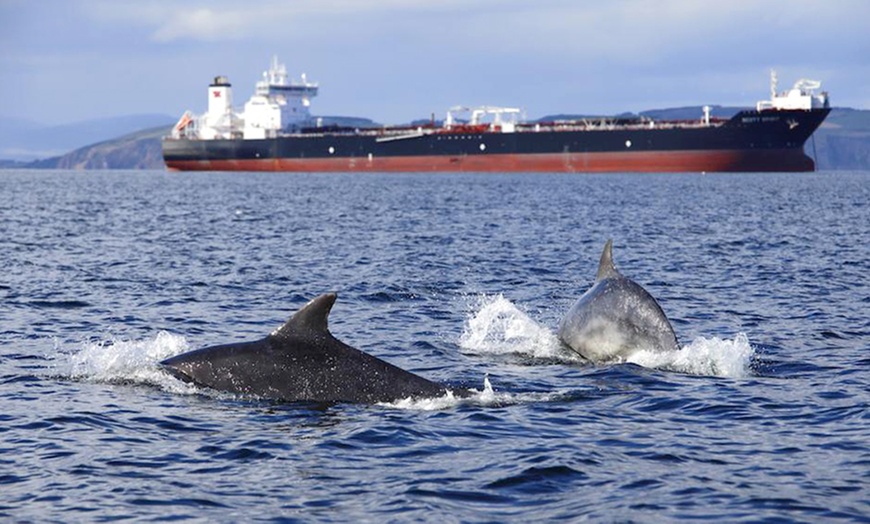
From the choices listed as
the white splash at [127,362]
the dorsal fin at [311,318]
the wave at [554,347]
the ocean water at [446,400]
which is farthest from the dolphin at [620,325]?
the white splash at [127,362]

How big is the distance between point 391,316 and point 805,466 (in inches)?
473

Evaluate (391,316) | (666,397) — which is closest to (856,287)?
(391,316)

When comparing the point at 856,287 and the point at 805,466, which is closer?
A: the point at 805,466

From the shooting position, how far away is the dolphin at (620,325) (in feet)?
58.1

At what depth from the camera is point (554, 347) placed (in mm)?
18875

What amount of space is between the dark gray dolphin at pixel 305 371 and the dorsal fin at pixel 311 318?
0.05 feet

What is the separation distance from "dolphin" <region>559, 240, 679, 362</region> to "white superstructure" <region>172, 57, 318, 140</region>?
131997 millimetres

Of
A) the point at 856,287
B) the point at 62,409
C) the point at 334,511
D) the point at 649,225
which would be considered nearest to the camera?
the point at 334,511

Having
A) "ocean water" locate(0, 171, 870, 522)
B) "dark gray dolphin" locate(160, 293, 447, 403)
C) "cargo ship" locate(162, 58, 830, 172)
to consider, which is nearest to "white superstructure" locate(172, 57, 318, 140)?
"cargo ship" locate(162, 58, 830, 172)

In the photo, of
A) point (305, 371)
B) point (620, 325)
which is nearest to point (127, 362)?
point (305, 371)

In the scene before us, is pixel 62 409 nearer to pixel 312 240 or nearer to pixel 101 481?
pixel 101 481

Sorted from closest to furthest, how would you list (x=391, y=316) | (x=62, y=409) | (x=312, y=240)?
1. (x=62, y=409)
2. (x=391, y=316)
3. (x=312, y=240)

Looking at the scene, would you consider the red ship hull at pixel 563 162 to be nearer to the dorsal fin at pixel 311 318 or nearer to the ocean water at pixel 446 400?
the ocean water at pixel 446 400

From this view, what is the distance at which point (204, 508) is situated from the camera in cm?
1074
